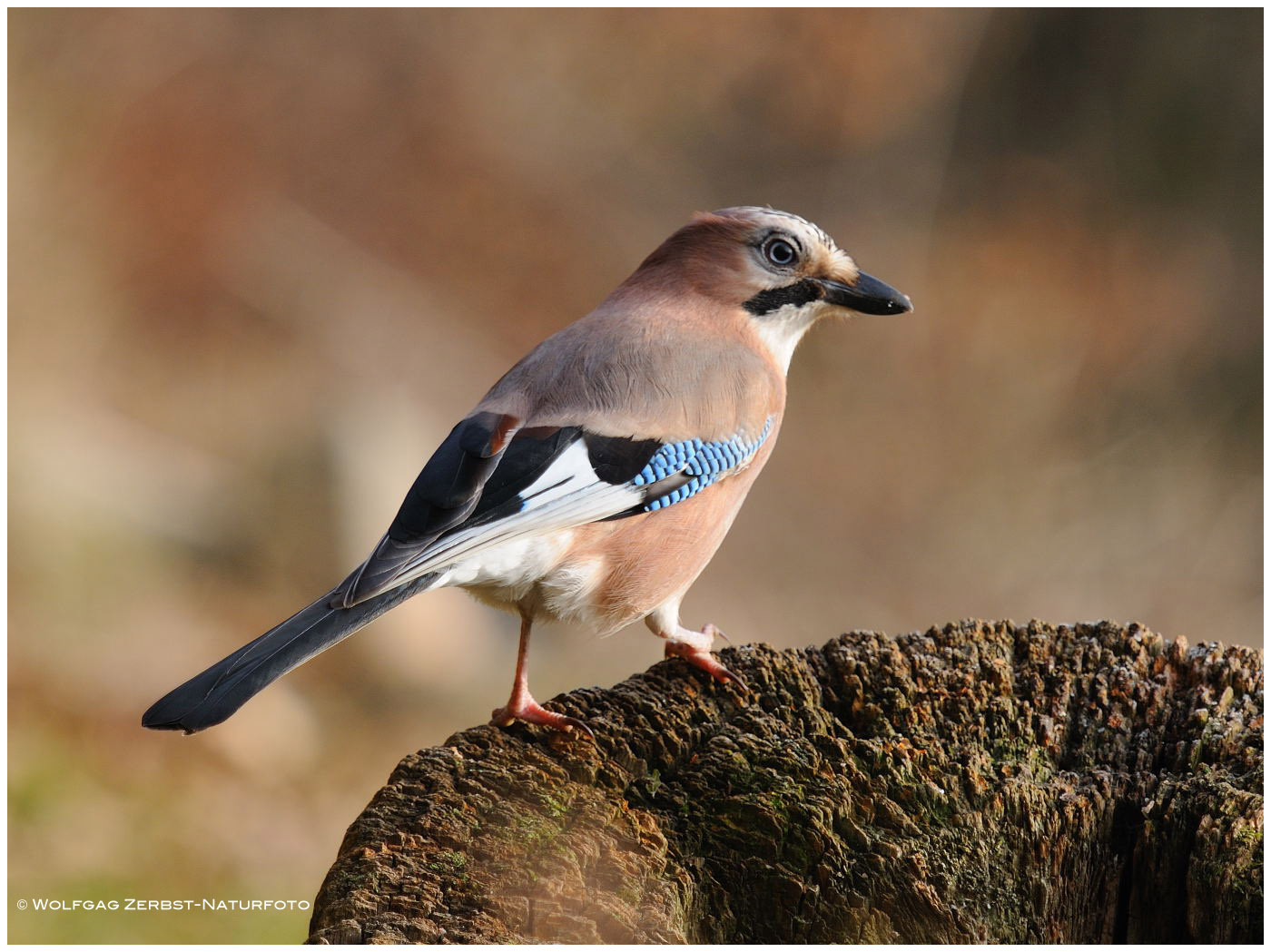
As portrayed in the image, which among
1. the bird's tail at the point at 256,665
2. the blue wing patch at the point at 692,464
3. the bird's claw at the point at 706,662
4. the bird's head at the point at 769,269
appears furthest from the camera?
the bird's head at the point at 769,269

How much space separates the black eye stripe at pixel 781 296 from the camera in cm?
421

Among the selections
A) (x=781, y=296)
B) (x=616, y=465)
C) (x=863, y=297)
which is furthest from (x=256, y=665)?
(x=863, y=297)

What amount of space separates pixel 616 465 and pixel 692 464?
297mm

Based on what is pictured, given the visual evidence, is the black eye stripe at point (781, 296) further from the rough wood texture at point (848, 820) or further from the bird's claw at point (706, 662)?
the rough wood texture at point (848, 820)

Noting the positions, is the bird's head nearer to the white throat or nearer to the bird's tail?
the white throat

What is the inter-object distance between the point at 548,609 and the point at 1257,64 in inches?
251

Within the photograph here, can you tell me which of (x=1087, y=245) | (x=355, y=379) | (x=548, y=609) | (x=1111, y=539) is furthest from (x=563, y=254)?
(x=548, y=609)

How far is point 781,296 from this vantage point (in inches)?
166

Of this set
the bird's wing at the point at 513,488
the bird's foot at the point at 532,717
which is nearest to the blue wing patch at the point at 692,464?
the bird's wing at the point at 513,488

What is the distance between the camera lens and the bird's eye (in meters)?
4.19

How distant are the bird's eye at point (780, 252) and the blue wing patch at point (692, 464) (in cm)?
73

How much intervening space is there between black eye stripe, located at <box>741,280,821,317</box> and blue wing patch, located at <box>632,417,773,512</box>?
1.95 ft

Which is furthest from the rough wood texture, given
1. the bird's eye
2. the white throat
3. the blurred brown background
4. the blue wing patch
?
the blurred brown background

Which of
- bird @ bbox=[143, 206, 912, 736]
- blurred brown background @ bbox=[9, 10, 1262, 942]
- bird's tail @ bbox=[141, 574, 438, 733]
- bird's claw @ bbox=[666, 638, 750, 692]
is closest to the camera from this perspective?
bird's tail @ bbox=[141, 574, 438, 733]
